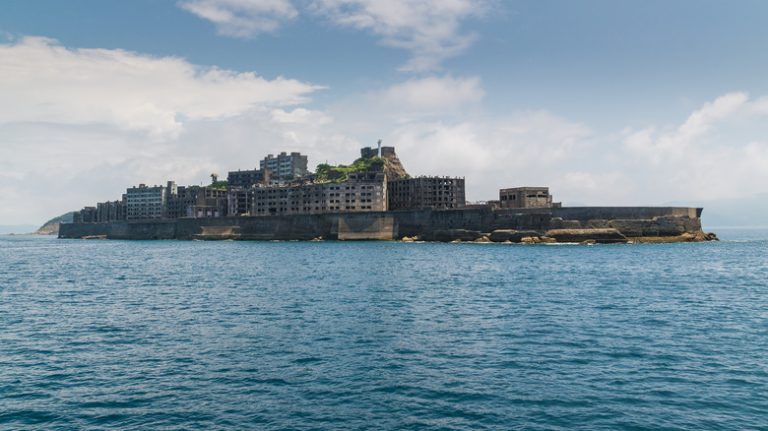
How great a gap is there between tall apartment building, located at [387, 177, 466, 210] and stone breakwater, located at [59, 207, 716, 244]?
45087 millimetres

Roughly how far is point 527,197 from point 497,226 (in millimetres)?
16696

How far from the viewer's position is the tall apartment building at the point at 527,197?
144 metres

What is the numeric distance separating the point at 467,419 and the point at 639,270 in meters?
56.1

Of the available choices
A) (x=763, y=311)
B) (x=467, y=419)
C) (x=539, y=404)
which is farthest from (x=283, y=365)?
(x=763, y=311)

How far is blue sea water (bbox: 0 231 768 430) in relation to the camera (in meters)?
19.6

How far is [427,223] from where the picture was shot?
14450cm

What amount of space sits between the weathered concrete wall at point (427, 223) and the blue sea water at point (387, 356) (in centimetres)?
7046

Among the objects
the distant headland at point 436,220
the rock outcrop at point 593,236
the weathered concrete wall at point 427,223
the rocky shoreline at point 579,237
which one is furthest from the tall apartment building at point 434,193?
the rock outcrop at point 593,236

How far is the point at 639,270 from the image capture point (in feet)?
222

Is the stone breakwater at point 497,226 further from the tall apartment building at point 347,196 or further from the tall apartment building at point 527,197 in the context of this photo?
the tall apartment building at point 347,196

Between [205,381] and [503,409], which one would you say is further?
[205,381]

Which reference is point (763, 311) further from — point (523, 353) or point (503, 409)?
point (503, 409)

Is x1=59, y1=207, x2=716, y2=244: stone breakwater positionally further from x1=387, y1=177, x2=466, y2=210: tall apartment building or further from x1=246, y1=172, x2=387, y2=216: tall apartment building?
x1=387, y1=177, x2=466, y2=210: tall apartment building

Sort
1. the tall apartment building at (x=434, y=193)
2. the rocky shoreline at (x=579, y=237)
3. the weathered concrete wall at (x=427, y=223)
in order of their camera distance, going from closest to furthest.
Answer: the rocky shoreline at (x=579, y=237)
the weathered concrete wall at (x=427, y=223)
the tall apartment building at (x=434, y=193)
